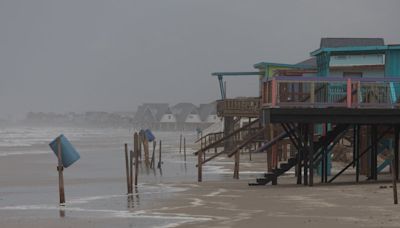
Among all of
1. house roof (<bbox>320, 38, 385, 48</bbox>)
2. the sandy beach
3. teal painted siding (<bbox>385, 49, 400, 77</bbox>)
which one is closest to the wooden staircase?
the sandy beach

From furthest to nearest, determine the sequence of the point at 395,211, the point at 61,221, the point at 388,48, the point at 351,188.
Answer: the point at 388,48
the point at 351,188
the point at 61,221
the point at 395,211

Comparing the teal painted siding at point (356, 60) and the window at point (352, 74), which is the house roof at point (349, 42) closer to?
the teal painted siding at point (356, 60)

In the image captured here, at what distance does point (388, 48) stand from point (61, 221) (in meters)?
14.3

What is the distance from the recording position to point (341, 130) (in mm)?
23141

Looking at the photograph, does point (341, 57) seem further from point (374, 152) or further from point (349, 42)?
point (349, 42)

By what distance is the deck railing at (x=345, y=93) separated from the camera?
2108 cm

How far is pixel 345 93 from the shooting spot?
22.4 meters

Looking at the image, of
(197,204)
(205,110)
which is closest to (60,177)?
(197,204)

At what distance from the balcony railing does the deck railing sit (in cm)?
1843

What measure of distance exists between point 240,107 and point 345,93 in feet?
65.1

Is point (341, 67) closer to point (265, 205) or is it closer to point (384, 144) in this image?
point (384, 144)

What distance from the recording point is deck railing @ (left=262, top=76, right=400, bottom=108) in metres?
21.1

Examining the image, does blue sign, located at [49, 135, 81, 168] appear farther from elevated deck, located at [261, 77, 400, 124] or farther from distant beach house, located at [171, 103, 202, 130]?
distant beach house, located at [171, 103, 202, 130]

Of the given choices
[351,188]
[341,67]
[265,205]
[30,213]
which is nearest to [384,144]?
[341,67]
